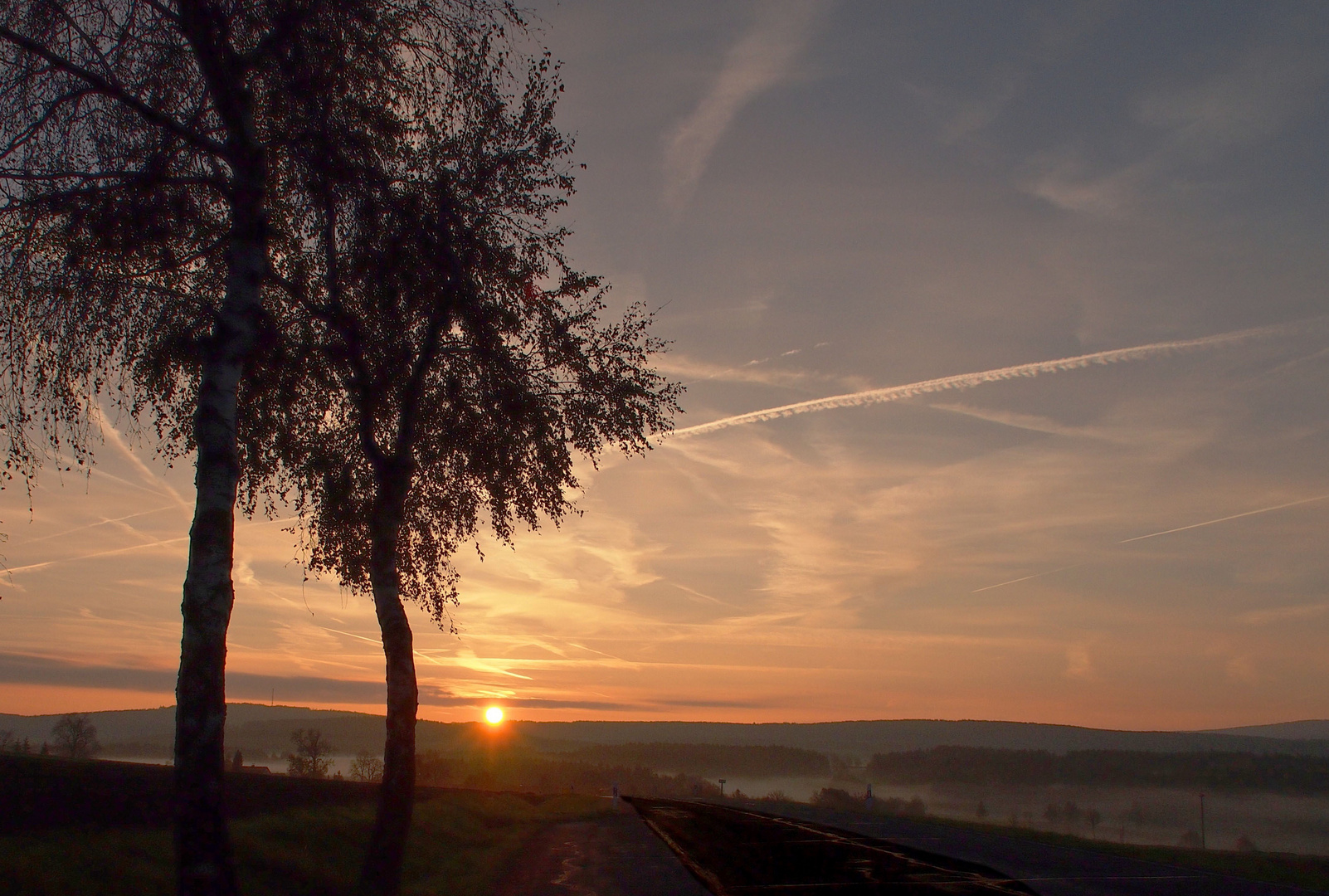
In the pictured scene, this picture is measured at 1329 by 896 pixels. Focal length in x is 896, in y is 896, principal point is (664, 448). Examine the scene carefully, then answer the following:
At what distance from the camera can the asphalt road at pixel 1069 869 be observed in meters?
15.3

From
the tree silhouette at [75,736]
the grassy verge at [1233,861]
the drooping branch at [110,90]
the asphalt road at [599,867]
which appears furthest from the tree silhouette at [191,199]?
the tree silhouette at [75,736]

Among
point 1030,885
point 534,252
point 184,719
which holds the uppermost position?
point 534,252

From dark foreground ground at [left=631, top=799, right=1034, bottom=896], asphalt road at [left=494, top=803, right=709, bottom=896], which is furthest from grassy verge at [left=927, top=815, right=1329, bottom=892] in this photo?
asphalt road at [left=494, top=803, right=709, bottom=896]

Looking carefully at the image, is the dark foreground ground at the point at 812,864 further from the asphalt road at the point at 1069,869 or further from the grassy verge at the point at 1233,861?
the grassy verge at the point at 1233,861

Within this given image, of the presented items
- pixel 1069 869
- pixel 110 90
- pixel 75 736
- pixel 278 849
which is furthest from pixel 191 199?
pixel 75 736

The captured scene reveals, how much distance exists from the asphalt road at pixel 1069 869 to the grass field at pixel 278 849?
33.4ft

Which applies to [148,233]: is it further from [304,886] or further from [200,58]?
[304,886]

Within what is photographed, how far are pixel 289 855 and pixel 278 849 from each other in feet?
0.73

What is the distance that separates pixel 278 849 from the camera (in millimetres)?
15172

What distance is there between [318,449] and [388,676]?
5.16 metres

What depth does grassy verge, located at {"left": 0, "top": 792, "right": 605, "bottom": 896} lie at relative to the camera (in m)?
11.2

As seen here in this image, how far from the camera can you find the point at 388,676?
54.1 feet

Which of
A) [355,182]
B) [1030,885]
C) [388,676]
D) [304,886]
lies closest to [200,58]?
[355,182]

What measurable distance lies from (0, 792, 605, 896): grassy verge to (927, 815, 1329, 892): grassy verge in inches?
626
